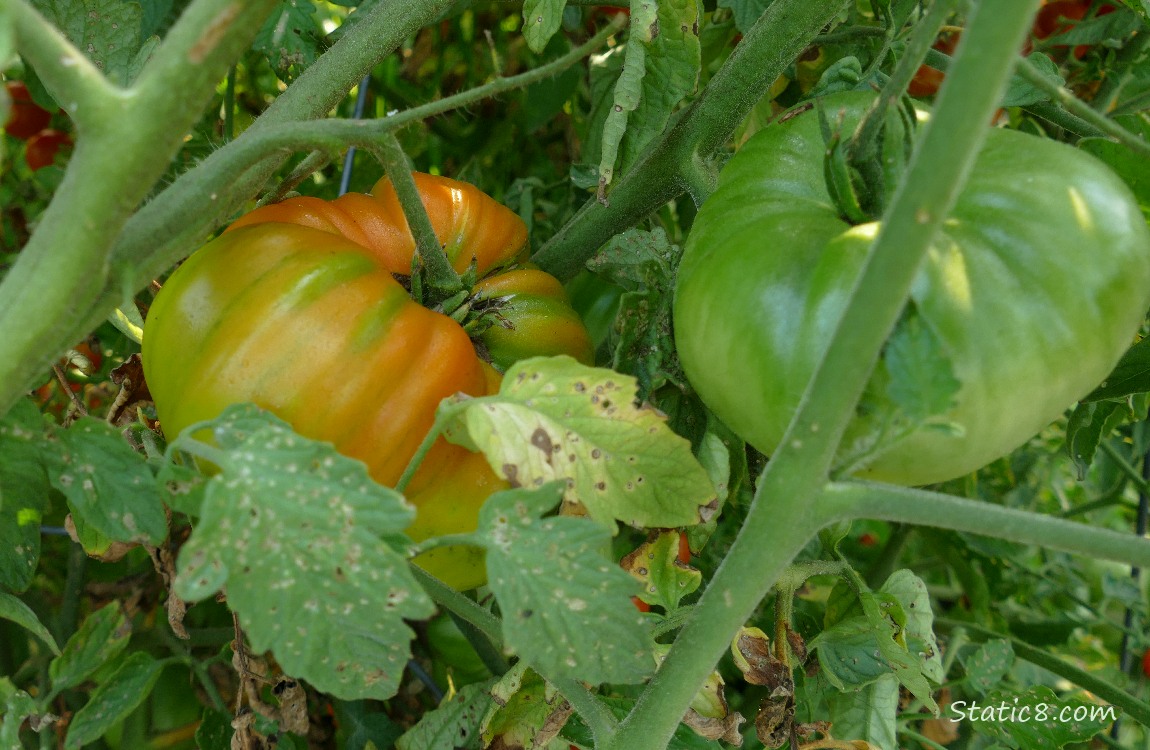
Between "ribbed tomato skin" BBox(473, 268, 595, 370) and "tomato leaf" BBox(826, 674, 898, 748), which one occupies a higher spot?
"ribbed tomato skin" BBox(473, 268, 595, 370)

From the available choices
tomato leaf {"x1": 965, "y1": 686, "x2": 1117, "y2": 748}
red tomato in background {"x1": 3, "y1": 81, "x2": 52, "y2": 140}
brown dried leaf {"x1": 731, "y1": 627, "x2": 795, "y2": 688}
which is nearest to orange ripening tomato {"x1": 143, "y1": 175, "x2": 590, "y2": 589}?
brown dried leaf {"x1": 731, "y1": 627, "x2": 795, "y2": 688}

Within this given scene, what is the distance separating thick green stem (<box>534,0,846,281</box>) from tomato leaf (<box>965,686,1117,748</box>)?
0.55 meters

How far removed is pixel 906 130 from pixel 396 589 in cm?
41

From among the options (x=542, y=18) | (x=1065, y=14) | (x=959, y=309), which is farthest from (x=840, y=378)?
(x=1065, y=14)

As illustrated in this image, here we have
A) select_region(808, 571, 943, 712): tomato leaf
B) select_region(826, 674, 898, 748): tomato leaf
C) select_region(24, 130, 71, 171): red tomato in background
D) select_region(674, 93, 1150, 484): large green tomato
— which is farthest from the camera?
select_region(24, 130, 71, 171): red tomato in background

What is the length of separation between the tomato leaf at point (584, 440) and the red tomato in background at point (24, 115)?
1194 millimetres

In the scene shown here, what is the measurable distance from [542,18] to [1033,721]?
0.75 meters

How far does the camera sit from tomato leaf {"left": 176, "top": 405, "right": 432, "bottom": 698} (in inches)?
19.1

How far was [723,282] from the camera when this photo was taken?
24.4 inches

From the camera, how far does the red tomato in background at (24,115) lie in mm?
1452

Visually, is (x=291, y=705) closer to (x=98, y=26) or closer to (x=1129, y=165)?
(x=98, y=26)

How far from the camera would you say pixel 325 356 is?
64 centimetres

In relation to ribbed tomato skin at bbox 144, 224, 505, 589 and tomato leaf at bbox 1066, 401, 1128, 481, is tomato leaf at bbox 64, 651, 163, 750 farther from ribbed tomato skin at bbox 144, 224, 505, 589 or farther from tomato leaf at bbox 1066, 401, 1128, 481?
tomato leaf at bbox 1066, 401, 1128, 481

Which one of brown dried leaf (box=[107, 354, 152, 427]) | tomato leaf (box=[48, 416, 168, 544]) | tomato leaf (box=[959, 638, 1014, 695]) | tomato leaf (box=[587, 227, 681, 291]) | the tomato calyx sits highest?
tomato leaf (box=[48, 416, 168, 544])
